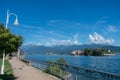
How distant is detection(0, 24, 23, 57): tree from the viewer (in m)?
17.9

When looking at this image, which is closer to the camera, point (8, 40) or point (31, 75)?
point (8, 40)

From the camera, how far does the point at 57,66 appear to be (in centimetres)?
1997

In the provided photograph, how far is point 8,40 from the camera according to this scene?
59.4 feet

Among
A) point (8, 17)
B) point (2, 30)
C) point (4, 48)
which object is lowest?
point (4, 48)

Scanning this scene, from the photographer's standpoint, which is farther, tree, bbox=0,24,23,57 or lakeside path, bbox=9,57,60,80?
lakeside path, bbox=9,57,60,80

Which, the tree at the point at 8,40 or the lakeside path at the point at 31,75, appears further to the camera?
the lakeside path at the point at 31,75

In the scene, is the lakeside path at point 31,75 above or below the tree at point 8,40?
below

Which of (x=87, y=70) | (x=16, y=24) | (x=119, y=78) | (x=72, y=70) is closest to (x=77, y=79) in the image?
(x=72, y=70)

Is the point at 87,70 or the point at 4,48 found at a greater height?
the point at 4,48

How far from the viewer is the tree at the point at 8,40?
17.9 m

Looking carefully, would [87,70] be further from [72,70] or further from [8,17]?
[8,17]

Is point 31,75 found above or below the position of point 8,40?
below

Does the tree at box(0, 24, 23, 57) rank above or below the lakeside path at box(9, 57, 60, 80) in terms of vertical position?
above

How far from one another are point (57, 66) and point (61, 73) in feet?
5.51
